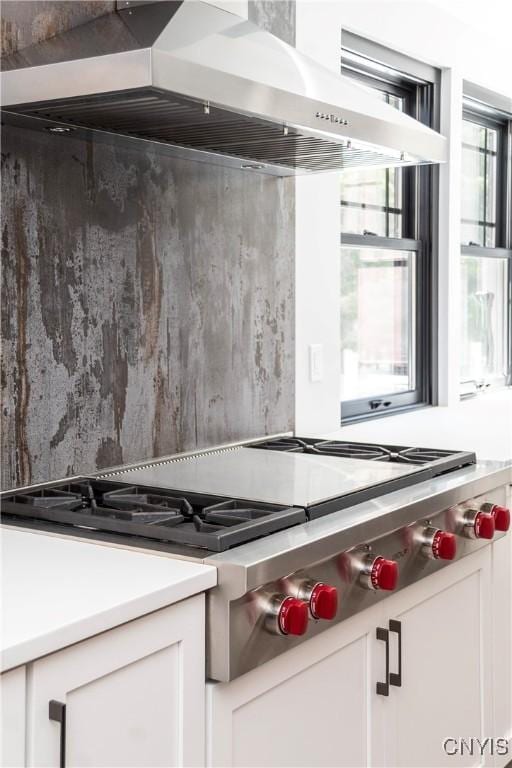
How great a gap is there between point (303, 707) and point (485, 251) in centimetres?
281

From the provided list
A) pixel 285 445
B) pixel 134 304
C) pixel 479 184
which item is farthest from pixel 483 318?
pixel 134 304

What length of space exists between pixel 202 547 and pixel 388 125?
1080 millimetres

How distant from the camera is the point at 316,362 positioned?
2.74 meters

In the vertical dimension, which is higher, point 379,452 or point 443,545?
point 379,452

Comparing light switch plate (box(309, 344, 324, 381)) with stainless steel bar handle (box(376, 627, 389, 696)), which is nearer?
stainless steel bar handle (box(376, 627, 389, 696))

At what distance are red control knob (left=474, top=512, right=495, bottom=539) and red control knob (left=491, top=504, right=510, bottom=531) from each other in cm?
8

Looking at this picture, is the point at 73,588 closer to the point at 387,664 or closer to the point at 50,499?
the point at 50,499

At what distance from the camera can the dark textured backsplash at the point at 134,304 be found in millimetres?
1812

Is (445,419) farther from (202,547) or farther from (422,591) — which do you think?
(202,547)

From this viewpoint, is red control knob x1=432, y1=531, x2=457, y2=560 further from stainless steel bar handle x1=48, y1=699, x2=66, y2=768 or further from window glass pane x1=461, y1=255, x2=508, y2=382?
window glass pane x1=461, y1=255, x2=508, y2=382

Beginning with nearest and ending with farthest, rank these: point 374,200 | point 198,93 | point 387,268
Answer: point 198,93 → point 374,200 → point 387,268

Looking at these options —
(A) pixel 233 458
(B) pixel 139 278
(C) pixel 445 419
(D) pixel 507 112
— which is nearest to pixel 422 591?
(A) pixel 233 458

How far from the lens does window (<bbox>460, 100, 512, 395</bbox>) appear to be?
3.93 metres

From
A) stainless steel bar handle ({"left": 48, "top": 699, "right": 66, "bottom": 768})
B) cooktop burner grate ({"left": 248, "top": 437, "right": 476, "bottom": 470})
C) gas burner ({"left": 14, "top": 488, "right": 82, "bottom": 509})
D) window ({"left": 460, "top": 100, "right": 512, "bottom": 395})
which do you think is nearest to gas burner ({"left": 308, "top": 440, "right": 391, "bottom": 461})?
cooktop burner grate ({"left": 248, "top": 437, "right": 476, "bottom": 470})
